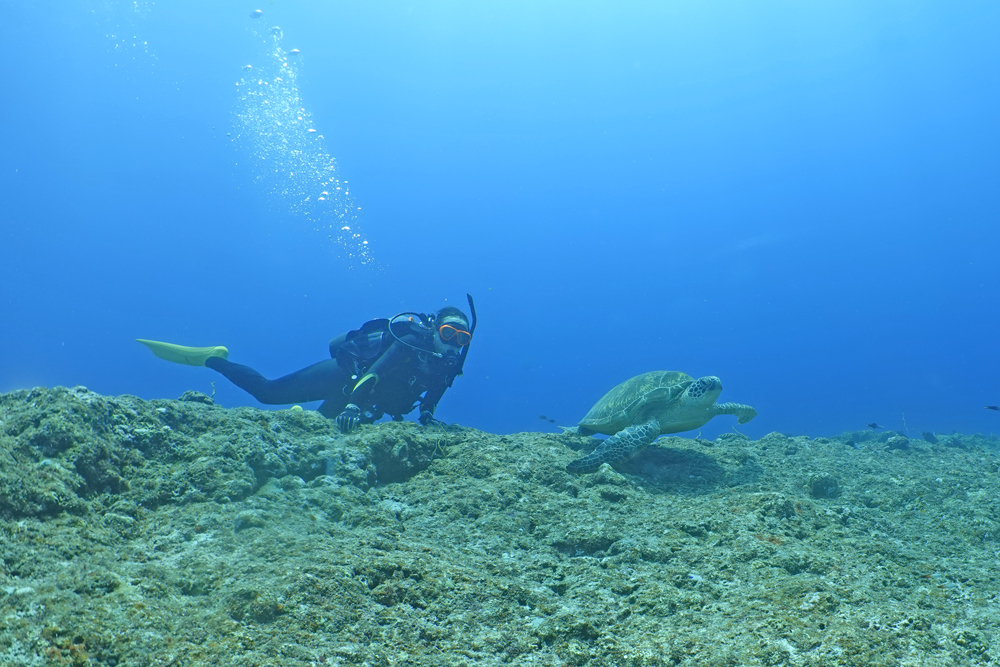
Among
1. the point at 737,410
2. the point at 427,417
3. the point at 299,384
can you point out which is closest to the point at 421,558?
the point at 427,417

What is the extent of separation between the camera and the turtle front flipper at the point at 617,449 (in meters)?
4.19

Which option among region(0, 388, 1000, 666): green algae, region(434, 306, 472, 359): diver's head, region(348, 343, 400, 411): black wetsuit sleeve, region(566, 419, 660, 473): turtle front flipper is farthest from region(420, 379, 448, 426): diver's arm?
region(566, 419, 660, 473): turtle front flipper

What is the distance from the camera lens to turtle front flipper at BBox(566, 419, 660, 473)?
13.7 feet

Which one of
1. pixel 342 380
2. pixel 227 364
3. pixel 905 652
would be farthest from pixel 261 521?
pixel 227 364

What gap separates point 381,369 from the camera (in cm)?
695

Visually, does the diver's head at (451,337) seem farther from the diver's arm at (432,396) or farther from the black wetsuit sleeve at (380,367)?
the black wetsuit sleeve at (380,367)

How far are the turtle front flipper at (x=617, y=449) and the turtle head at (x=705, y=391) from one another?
703 millimetres

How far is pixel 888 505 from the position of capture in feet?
12.8

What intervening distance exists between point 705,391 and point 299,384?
6.20 meters

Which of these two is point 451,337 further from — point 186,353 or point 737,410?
point 186,353

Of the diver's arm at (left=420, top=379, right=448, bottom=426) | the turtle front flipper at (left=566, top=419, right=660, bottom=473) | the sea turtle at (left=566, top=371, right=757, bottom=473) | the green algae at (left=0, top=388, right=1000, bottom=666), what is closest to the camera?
the green algae at (left=0, top=388, right=1000, bottom=666)

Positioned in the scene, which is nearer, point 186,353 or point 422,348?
point 422,348

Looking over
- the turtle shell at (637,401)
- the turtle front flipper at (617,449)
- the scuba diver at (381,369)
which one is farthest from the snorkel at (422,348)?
the turtle front flipper at (617,449)

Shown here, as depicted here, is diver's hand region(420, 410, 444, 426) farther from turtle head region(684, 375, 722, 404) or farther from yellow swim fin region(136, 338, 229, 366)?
yellow swim fin region(136, 338, 229, 366)
